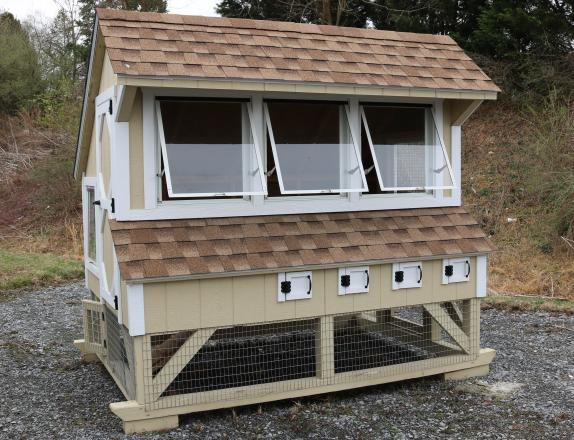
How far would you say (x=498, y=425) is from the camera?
16.4ft

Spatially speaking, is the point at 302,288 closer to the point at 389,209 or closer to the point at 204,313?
the point at 204,313

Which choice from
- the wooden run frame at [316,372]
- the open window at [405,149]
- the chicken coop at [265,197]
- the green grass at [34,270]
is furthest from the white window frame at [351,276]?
the green grass at [34,270]

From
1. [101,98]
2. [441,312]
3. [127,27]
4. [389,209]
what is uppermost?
[127,27]

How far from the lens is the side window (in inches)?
251

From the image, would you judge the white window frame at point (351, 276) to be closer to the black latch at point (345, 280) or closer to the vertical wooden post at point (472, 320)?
the black latch at point (345, 280)

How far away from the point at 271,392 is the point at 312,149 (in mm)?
2056

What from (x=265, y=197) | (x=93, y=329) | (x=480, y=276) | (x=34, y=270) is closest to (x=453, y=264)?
(x=480, y=276)

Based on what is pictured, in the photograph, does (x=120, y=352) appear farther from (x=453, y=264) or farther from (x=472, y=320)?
(x=472, y=320)

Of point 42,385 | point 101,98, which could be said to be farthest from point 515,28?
point 42,385

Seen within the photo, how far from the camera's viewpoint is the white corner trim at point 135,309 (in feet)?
15.2

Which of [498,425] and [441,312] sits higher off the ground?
[441,312]

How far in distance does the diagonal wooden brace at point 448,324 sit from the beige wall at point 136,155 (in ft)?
8.74

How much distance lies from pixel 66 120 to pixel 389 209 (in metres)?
15.1

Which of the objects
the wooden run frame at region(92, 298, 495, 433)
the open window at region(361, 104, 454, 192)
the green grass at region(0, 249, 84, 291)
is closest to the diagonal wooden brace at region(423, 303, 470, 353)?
the wooden run frame at region(92, 298, 495, 433)
